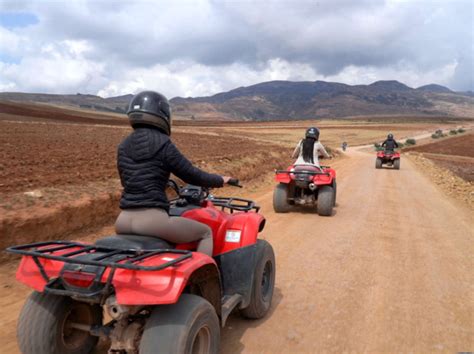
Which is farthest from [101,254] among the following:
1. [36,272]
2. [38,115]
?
[38,115]

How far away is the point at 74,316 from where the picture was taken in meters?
3.30

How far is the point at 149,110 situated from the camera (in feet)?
10.8

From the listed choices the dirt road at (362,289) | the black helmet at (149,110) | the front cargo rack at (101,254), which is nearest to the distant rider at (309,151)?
the dirt road at (362,289)

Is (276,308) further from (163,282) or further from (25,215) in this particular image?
(25,215)

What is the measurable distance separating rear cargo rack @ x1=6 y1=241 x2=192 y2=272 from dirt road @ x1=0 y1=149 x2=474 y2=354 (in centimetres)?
122

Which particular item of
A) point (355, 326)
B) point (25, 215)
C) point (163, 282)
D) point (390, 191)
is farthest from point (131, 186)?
point (390, 191)

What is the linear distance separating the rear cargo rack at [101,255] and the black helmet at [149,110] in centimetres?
100

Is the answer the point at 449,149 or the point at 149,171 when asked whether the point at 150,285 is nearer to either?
the point at 149,171

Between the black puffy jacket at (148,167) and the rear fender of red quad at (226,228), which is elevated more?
the black puffy jacket at (148,167)

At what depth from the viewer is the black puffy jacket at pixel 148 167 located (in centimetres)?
323

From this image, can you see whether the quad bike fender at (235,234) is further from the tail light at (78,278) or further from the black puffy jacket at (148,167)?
the tail light at (78,278)

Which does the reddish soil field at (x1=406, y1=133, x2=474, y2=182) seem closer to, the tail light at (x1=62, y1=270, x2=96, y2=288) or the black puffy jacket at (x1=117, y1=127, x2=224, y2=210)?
the black puffy jacket at (x1=117, y1=127, x2=224, y2=210)

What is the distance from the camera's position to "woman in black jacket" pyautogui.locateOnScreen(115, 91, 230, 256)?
321 centimetres

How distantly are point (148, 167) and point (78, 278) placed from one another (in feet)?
3.06
